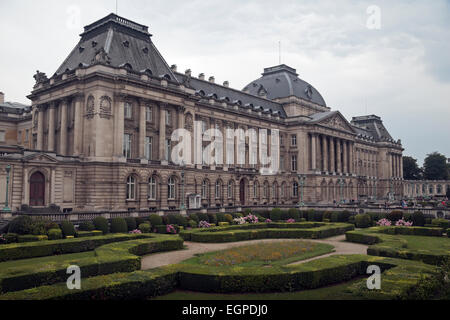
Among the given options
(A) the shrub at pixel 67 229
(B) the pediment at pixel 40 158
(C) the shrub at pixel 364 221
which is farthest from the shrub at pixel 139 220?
(C) the shrub at pixel 364 221

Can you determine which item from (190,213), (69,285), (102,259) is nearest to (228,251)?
(102,259)

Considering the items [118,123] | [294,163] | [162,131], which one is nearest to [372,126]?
[294,163]

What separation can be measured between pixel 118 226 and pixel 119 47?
85.9ft

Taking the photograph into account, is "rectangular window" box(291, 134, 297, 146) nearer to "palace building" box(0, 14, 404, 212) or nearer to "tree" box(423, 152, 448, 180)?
"palace building" box(0, 14, 404, 212)

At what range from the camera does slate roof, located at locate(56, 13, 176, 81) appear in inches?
2036

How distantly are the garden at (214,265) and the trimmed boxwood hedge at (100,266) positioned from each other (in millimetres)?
39

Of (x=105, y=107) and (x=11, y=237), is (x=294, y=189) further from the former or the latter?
(x=11, y=237)

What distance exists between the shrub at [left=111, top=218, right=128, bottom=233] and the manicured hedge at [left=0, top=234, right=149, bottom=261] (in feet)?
20.8

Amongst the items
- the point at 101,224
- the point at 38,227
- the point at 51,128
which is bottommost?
the point at 101,224

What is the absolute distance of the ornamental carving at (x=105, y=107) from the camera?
48.0 metres

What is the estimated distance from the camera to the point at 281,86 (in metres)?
89.4

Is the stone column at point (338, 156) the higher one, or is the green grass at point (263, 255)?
the stone column at point (338, 156)

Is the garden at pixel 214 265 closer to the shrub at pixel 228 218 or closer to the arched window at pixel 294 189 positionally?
the shrub at pixel 228 218
